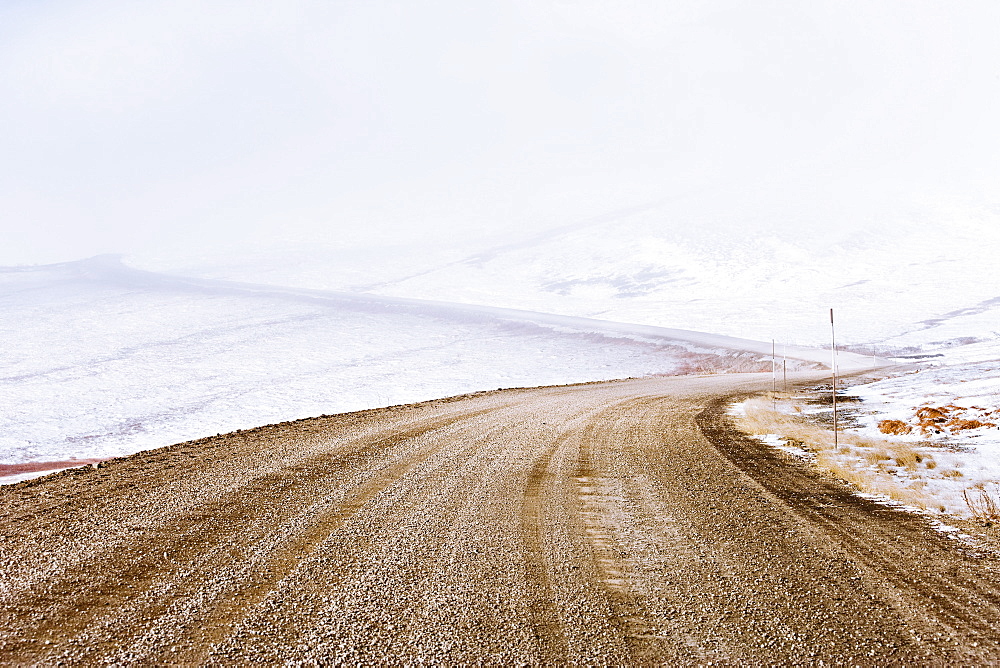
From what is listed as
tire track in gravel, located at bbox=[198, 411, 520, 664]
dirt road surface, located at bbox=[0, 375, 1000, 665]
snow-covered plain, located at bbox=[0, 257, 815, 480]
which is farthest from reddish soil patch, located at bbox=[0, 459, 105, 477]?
tire track in gravel, located at bbox=[198, 411, 520, 664]

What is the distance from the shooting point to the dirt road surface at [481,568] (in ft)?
13.8

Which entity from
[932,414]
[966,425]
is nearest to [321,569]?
[966,425]

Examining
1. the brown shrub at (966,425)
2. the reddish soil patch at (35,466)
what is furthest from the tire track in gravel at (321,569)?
the reddish soil patch at (35,466)

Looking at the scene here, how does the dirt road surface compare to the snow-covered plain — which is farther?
the snow-covered plain

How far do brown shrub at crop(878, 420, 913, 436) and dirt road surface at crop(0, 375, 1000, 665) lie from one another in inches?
167

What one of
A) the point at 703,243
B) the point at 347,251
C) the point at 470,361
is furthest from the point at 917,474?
the point at 347,251

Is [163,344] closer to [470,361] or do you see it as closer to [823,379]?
[470,361]

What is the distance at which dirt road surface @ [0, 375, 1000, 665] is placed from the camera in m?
4.20

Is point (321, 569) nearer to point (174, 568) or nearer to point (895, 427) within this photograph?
point (174, 568)

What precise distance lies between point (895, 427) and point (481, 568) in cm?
1096

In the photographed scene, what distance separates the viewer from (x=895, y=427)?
1304cm

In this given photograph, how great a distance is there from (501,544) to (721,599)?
2125 millimetres

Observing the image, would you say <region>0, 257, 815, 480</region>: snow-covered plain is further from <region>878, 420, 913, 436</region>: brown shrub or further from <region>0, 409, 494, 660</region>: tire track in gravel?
<region>878, 420, 913, 436</region>: brown shrub

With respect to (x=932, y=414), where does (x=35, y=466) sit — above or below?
below
